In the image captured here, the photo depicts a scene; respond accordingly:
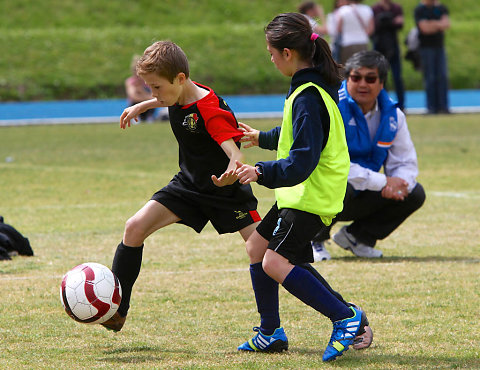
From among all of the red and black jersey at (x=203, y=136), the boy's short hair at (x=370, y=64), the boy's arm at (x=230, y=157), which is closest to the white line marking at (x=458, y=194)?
the boy's short hair at (x=370, y=64)

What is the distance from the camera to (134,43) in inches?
1250

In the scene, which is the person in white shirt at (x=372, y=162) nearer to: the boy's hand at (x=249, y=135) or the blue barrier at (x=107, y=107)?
the boy's hand at (x=249, y=135)

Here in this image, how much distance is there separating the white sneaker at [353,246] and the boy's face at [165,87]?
2719 millimetres

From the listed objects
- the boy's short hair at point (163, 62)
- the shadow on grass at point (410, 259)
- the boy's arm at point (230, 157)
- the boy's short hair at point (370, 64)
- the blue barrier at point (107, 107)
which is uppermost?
the boy's short hair at point (163, 62)

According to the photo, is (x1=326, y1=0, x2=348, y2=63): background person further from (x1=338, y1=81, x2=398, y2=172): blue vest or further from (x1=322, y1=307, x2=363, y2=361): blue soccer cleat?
(x1=322, y1=307, x2=363, y2=361): blue soccer cleat

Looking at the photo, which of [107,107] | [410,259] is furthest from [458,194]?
[107,107]

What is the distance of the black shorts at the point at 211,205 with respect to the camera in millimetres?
4672

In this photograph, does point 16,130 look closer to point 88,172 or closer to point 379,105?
point 88,172

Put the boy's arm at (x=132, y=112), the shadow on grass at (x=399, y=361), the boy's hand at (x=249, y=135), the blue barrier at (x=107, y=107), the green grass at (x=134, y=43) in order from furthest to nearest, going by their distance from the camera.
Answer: the green grass at (x=134, y=43), the blue barrier at (x=107, y=107), the boy's arm at (x=132, y=112), the boy's hand at (x=249, y=135), the shadow on grass at (x=399, y=361)

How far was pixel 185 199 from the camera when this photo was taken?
470 cm

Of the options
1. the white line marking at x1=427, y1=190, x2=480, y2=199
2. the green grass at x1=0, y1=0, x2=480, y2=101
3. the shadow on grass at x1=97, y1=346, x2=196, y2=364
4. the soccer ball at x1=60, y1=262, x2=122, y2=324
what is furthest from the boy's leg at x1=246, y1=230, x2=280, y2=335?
the green grass at x1=0, y1=0, x2=480, y2=101

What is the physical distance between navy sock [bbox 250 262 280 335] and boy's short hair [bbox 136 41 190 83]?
3.44 ft

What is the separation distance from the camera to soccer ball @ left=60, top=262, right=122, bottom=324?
4.45 meters

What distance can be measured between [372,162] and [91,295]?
118 inches
